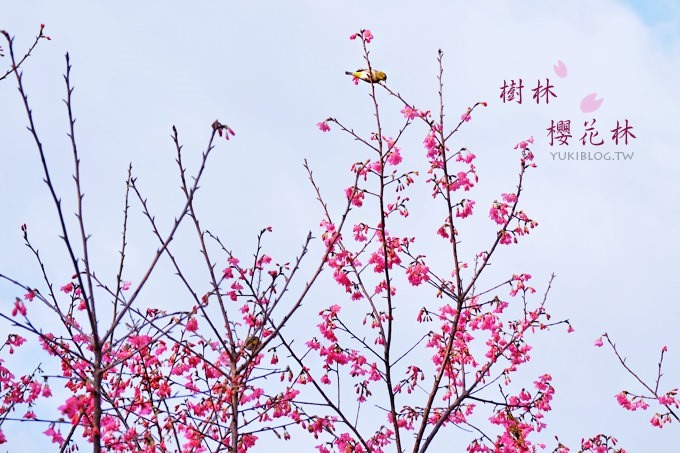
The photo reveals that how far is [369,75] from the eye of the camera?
797 centimetres

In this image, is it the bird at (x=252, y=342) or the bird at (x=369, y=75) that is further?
the bird at (x=369, y=75)

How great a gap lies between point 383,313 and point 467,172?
1.71 meters

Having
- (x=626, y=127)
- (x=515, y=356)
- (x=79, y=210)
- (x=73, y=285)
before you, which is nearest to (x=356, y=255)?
(x=515, y=356)

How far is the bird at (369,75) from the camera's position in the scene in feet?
26.0

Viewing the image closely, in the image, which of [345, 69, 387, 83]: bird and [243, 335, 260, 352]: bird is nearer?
[243, 335, 260, 352]: bird

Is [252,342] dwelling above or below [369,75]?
below

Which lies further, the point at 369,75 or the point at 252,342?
the point at 369,75

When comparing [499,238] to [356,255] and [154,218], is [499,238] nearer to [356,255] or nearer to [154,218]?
[356,255]

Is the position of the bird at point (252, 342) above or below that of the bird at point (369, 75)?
below

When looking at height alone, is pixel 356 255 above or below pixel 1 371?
above

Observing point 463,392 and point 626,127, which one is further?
point 626,127

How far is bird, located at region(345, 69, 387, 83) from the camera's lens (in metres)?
7.93

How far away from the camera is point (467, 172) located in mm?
7953

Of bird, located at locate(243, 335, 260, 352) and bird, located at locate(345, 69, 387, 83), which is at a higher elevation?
bird, located at locate(345, 69, 387, 83)
